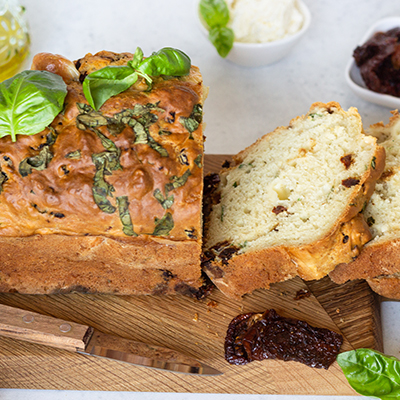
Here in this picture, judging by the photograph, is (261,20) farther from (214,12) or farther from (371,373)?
(371,373)

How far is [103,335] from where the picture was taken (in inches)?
120

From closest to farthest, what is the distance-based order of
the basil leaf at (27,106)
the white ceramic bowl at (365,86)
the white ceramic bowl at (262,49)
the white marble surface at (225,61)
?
the basil leaf at (27,106) → the white ceramic bowl at (365,86) → the white ceramic bowl at (262,49) → the white marble surface at (225,61)

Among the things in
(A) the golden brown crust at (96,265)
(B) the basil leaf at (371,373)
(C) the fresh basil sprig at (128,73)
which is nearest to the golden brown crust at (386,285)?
(B) the basil leaf at (371,373)

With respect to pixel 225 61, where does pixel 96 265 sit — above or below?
below

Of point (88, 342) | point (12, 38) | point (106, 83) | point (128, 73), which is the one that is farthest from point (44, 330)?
point (12, 38)

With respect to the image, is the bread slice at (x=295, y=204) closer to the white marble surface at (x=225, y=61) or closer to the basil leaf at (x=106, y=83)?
the white marble surface at (x=225, y=61)

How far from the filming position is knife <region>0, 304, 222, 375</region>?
295cm

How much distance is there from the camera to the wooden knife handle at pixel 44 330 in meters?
2.96

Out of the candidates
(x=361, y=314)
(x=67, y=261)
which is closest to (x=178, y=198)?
(x=67, y=261)

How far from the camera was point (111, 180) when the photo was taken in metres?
2.73

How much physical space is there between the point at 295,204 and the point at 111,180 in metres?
1.27

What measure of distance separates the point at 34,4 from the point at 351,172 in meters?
3.87

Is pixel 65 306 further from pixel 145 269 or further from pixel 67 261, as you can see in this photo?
pixel 145 269

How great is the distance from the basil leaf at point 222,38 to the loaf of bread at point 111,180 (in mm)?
1404
